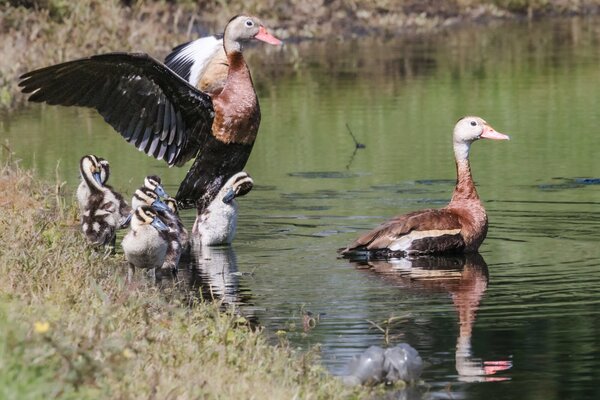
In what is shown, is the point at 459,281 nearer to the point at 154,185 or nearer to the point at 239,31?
the point at 154,185

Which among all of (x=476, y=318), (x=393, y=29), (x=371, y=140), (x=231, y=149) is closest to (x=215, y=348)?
(x=476, y=318)

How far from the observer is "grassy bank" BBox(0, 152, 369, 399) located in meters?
6.33

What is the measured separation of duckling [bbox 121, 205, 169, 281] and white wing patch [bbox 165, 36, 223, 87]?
3.91 meters

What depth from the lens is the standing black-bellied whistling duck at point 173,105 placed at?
1250 cm

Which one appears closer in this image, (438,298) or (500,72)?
(438,298)

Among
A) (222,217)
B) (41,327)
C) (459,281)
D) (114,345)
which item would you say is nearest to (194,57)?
(222,217)

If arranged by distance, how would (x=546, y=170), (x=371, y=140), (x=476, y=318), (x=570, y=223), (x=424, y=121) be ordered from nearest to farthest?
(x=476, y=318)
(x=570, y=223)
(x=546, y=170)
(x=371, y=140)
(x=424, y=121)

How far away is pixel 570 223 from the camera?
42.4ft

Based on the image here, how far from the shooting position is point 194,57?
1495cm

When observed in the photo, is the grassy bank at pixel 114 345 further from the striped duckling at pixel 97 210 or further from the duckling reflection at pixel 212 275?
the striped duckling at pixel 97 210

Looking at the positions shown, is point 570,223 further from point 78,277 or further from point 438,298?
point 78,277

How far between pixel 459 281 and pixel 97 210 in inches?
133

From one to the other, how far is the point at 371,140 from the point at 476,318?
9945 millimetres

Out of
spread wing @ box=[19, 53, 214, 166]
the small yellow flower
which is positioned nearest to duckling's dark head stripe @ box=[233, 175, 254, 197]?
spread wing @ box=[19, 53, 214, 166]
